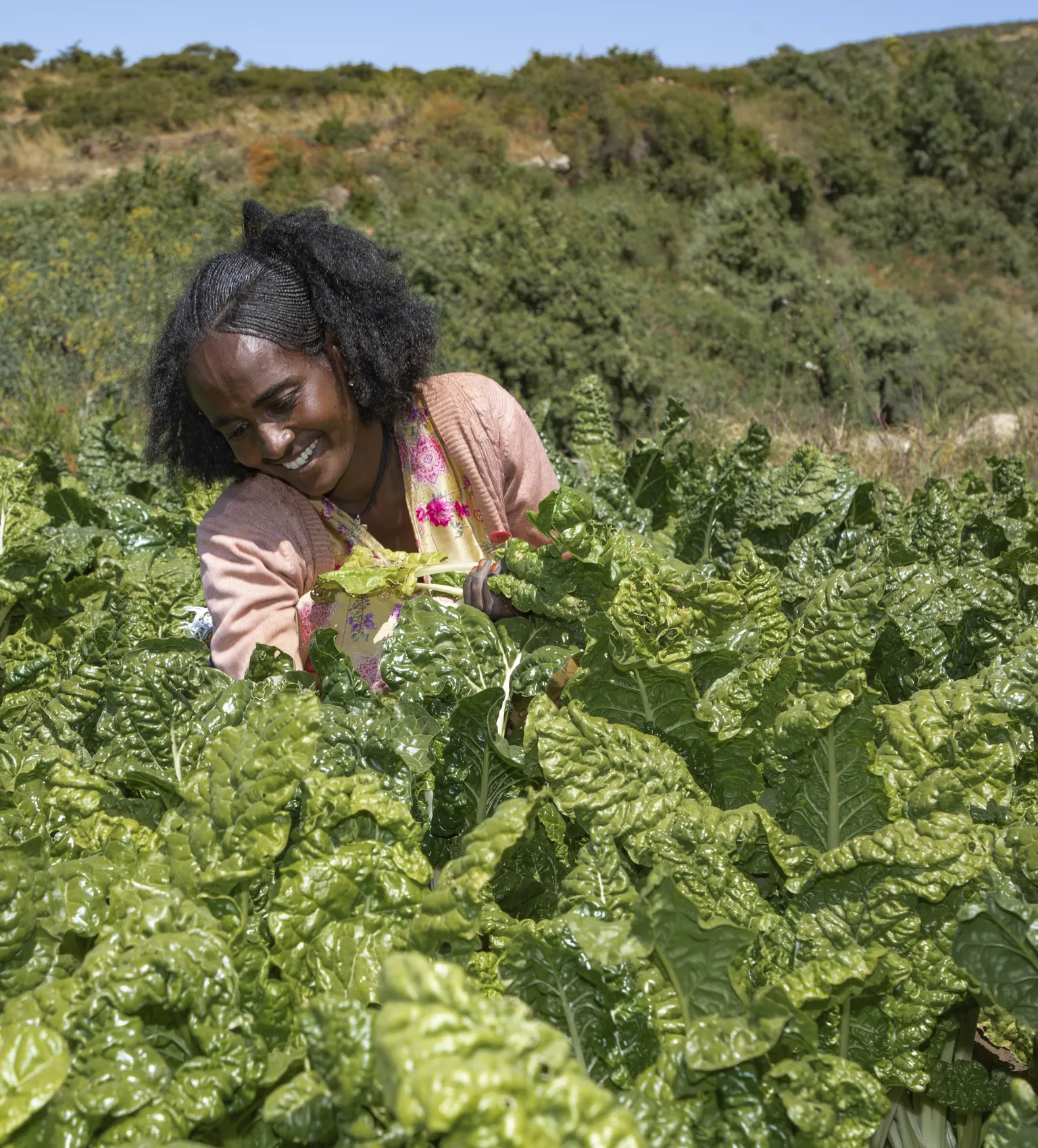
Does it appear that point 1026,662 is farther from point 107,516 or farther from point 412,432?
point 107,516

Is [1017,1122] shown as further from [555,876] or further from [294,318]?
[294,318]

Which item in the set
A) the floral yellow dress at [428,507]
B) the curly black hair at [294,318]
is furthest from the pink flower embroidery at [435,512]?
the curly black hair at [294,318]

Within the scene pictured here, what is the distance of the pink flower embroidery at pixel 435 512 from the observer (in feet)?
8.80

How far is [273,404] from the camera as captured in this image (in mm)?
2240

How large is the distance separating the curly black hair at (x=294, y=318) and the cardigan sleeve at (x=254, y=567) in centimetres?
20

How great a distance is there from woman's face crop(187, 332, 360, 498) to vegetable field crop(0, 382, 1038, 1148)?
1.82ft

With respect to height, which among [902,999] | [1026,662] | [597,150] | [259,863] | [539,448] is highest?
[597,150]

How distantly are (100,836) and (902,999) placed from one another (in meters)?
1.13

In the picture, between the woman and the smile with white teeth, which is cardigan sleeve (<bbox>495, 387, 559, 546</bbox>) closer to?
the woman

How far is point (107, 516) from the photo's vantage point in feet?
10.8

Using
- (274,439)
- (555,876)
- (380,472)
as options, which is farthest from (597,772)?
(380,472)

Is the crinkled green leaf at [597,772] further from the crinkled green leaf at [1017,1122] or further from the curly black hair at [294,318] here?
the curly black hair at [294,318]

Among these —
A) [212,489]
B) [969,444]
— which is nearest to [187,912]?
[212,489]

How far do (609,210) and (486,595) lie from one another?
57.9 feet
